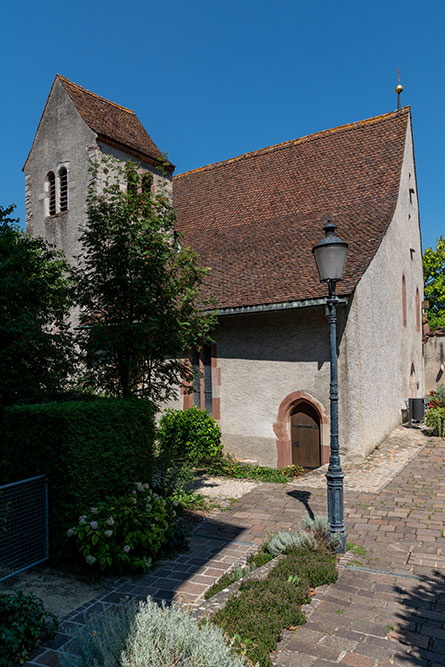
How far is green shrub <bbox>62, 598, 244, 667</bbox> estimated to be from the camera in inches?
120

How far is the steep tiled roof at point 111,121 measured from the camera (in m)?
15.0

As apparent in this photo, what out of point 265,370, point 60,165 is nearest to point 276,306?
point 265,370

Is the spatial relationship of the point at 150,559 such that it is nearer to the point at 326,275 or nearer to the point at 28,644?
the point at 28,644

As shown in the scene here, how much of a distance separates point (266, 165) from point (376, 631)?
15550 millimetres

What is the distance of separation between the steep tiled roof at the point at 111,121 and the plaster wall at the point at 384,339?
7.55 m

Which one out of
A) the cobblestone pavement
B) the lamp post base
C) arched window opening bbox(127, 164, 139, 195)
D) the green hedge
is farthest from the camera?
the cobblestone pavement

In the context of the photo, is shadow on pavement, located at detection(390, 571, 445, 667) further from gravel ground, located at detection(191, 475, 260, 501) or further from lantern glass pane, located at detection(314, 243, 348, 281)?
gravel ground, located at detection(191, 475, 260, 501)

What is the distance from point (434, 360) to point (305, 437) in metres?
15.0

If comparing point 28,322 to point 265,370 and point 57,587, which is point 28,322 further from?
point 265,370

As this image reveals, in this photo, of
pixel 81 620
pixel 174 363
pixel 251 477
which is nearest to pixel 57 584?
pixel 81 620

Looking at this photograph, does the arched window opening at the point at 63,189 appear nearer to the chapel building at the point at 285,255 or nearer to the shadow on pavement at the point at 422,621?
the chapel building at the point at 285,255

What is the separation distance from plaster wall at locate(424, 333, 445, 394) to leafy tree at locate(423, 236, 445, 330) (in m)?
14.7

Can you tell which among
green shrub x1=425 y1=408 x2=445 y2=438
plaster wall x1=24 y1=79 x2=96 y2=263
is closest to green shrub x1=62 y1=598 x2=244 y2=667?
plaster wall x1=24 y1=79 x2=96 y2=263

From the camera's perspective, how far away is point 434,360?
79.4 feet
